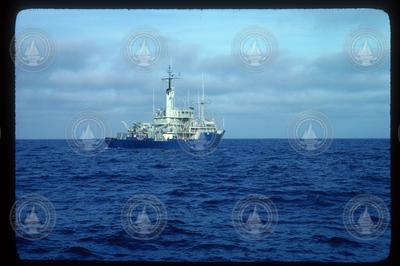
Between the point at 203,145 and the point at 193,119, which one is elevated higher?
the point at 193,119

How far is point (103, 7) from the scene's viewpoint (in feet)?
7.16

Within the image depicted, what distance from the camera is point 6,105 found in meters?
2.14

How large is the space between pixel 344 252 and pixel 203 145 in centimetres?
3542

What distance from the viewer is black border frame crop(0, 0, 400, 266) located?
2084 mm

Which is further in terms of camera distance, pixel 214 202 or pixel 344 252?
pixel 214 202

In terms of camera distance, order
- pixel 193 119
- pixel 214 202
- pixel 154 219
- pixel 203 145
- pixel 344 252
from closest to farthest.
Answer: pixel 344 252 → pixel 154 219 → pixel 214 202 → pixel 193 119 → pixel 203 145

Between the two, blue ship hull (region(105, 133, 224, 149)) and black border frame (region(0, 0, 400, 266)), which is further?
blue ship hull (region(105, 133, 224, 149))

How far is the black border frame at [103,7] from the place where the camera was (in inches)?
82.0

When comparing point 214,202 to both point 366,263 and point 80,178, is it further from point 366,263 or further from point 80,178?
point 80,178

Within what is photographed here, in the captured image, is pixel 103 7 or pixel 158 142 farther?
pixel 158 142

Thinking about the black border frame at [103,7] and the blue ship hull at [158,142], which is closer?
the black border frame at [103,7]

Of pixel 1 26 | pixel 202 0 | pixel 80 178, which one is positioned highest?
pixel 202 0

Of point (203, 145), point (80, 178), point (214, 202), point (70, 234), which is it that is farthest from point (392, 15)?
point (203, 145)

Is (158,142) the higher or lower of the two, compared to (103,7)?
lower
